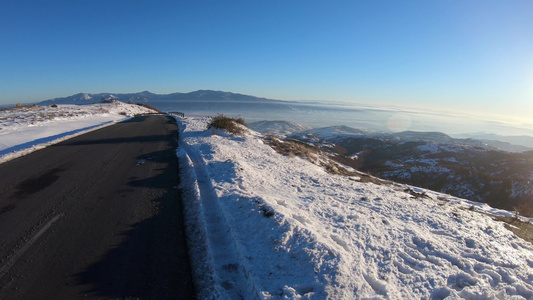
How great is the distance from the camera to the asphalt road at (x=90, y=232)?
3.79 meters

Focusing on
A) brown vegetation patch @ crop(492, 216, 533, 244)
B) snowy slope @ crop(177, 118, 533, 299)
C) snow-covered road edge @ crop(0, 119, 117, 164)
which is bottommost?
brown vegetation patch @ crop(492, 216, 533, 244)

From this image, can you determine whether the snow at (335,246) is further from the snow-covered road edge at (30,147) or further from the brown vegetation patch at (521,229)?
the snow-covered road edge at (30,147)

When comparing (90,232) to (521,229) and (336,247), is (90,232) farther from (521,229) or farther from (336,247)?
(521,229)

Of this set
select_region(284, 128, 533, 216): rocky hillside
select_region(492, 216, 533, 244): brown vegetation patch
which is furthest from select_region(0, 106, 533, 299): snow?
select_region(284, 128, 533, 216): rocky hillside

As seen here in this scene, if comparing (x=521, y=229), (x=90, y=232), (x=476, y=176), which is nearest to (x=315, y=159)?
(x=521, y=229)

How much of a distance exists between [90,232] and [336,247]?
5171mm

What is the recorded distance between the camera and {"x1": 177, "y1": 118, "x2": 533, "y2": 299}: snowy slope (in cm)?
405

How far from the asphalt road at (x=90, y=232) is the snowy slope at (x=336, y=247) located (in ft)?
1.84

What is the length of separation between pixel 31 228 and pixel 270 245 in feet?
16.7

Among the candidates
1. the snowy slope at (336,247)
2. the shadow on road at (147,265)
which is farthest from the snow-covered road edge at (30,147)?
the shadow on road at (147,265)

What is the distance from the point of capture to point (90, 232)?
5160mm

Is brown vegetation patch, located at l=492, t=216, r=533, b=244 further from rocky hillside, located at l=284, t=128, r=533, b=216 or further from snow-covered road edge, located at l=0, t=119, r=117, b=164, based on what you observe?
snow-covered road edge, located at l=0, t=119, r=117, b=164

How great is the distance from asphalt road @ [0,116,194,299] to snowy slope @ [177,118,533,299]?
560 mm

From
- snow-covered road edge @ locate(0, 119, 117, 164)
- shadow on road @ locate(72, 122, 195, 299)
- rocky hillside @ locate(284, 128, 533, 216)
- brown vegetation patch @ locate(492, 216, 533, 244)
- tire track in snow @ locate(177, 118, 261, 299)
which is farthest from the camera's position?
rocky hillside @ locate(284, 128, 533, 216)
